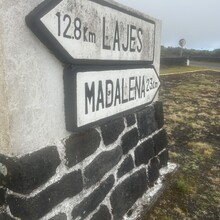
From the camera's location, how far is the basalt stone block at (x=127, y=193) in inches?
87.7

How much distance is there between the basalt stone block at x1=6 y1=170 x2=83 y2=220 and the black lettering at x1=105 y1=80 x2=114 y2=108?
507mm

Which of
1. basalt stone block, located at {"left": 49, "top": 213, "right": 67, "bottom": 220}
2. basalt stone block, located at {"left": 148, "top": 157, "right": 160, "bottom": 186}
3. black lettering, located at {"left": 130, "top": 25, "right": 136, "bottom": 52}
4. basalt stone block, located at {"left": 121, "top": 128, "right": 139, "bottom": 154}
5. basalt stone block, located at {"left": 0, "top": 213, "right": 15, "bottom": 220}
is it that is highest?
black lettering, located at {"left": 130, "top": 25, "right": 136, "bottom": 52}

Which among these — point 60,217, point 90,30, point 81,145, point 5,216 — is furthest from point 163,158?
point 5,216

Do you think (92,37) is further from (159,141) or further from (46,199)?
(159,141)

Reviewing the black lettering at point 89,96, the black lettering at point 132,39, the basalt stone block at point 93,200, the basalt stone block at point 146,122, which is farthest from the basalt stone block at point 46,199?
the black lettering at point 132,39

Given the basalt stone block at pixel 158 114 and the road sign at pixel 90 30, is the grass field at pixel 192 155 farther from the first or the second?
the road sign at pixel 90 30

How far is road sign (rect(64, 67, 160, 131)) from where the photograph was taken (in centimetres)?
173

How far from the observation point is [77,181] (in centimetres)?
182

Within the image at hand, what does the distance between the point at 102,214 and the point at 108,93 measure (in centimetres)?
80

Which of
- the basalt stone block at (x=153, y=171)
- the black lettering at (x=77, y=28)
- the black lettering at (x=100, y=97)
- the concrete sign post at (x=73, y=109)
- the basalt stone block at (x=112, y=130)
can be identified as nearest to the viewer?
the concrete sign post at (x=73, y=109)

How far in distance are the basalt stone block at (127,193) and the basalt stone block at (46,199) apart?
0.47m

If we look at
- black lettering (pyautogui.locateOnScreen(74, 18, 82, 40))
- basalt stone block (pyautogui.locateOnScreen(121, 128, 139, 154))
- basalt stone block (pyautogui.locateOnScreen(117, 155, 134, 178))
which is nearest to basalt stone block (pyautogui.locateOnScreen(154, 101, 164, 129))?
basalt stone block (pyautogui.locateOnScreen(121, 128, 139, 154))

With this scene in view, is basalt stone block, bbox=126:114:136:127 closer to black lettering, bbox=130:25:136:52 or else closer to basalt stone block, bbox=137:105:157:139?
basalt stone block, bbox=137:105:157:139

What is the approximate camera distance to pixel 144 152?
2.68 metres
